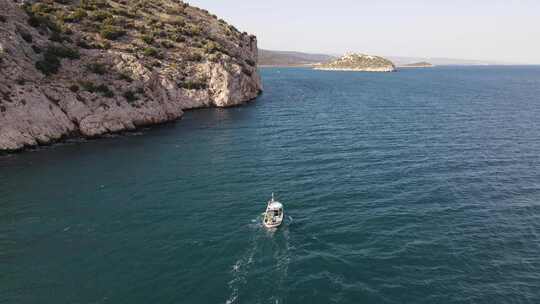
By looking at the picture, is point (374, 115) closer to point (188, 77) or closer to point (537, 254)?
point (188, 77)

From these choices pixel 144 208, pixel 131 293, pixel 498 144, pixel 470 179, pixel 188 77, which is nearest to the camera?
pixel 131 293

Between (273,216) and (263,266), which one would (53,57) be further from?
(263,266)

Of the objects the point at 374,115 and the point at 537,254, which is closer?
the point at 537,254

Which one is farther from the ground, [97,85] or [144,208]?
[97,85]

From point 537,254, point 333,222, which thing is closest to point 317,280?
point 333,222

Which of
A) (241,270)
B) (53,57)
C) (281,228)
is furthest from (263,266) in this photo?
(53,57)

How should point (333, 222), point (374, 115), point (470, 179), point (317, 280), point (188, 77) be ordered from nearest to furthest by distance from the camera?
point (317, 280) → point (333, 222) → point (470, 179) → point (374, 115) → point (188, 77)

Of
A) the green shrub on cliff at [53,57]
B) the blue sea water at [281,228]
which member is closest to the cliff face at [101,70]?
the green shrub on cliff at [53,57]
